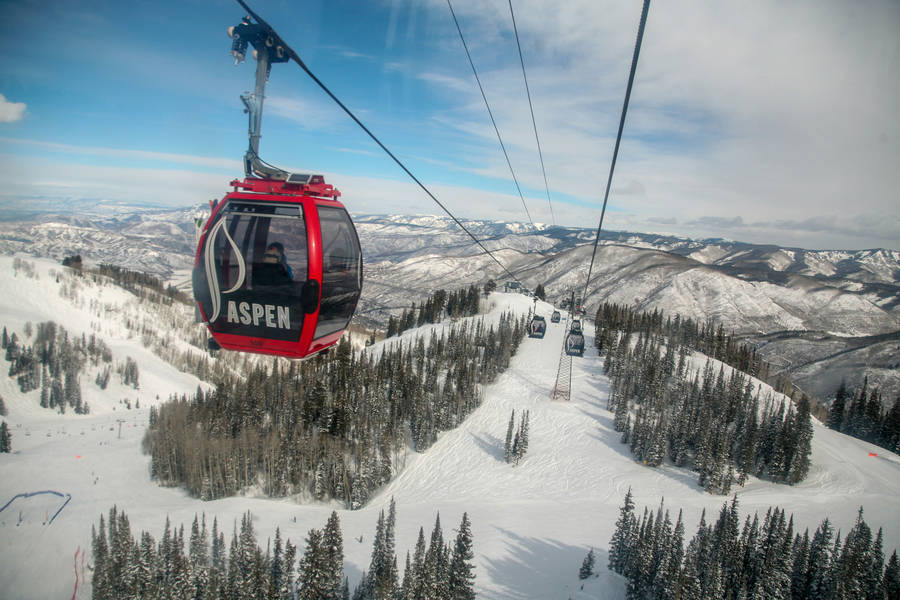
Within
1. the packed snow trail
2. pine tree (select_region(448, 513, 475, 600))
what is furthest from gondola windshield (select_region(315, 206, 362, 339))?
the packed snow trail

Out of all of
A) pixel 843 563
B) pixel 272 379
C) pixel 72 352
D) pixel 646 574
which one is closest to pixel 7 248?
pixel 72 352

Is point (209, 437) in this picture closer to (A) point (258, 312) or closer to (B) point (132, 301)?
(A) point (258, 312)

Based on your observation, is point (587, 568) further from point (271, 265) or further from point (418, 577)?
point (271, 265)

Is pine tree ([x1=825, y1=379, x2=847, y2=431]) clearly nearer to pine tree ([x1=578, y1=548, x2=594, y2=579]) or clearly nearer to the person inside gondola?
pine tree ([x1=578, y1=548, x2=594, y2=579])

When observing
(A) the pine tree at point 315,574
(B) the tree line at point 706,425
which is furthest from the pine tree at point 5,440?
(B) the tree line at point 706,425

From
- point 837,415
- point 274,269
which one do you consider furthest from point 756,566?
point 837,415

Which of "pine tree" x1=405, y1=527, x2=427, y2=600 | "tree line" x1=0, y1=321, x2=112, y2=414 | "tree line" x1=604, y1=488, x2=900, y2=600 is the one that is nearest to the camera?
"tree line" x1=604, y1=488, x2=900, y2=600

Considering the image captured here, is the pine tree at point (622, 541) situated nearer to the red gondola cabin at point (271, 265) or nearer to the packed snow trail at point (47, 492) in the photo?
the red gondola cabin at point (271, 265)
